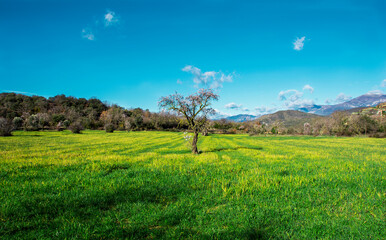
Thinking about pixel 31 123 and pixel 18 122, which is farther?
pixel 18 122

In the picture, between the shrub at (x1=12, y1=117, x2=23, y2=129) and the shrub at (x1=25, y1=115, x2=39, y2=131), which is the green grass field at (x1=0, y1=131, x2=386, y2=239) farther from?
the shrub at (x1=12, y1=117, x2=23, y2=129)

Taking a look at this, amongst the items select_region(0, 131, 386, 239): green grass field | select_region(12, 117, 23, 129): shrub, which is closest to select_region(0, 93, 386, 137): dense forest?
select_region(12, 117, 23, 129): shrub

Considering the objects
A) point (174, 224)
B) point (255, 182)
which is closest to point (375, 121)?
point (255, 182)

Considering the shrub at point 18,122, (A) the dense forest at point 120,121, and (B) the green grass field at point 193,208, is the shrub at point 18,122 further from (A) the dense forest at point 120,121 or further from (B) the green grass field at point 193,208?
(B) the green grass field at point 193,208

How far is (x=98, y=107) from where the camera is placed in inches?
5002

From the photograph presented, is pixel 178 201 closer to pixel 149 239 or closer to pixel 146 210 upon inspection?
pixel 146 210

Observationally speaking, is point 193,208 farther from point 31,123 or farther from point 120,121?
point 120,121

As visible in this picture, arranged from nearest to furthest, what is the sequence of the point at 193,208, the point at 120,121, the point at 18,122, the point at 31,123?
the point at 193,208 < the point at 31,123 < the point at 18,122 < the point at 120,121

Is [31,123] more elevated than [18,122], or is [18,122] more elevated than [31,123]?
[18,122]

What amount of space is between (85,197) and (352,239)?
6.65 m

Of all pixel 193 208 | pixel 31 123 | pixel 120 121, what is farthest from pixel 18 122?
pixel 193 208

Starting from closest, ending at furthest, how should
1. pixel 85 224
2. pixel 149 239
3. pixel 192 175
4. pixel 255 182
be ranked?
pixel 149 239, pixel 85 224, pixel 255 182, pixel 192 175

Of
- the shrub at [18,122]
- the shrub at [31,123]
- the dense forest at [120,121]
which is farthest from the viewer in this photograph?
the dense forest at [120,121]

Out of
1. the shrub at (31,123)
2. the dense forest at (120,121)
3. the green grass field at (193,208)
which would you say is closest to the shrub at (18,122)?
the dense forest at (120,121)
